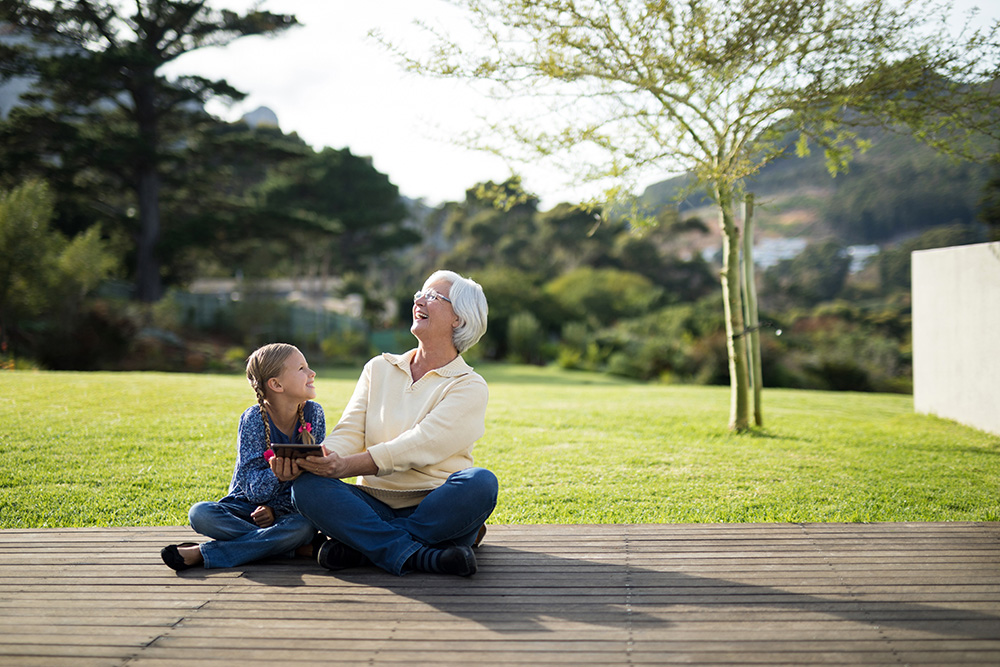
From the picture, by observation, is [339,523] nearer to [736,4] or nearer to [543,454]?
[543,454]

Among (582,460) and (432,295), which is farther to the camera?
(582,460)

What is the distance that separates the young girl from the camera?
3094mm

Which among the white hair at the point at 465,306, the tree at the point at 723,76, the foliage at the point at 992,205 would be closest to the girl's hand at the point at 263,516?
the white hair at the point at 465,306

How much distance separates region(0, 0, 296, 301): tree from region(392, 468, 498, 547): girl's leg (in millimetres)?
18794

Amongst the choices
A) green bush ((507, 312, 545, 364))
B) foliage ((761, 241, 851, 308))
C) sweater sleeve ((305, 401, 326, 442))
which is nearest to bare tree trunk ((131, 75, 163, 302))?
green bush ((507, 312, 545, 364))

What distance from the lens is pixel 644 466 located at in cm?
584

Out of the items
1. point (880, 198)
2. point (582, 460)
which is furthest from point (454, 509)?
point (880, 198)

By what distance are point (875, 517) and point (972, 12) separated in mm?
4836

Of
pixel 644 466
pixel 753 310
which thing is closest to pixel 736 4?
pixel 753 310

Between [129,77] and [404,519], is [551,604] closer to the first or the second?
[404,519]

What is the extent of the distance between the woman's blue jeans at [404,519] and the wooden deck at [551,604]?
4.6 inches

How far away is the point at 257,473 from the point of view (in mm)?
3268

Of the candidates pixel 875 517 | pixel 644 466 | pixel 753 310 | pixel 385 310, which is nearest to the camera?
pixel 875 517

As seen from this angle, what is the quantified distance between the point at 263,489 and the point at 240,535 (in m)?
0.20
